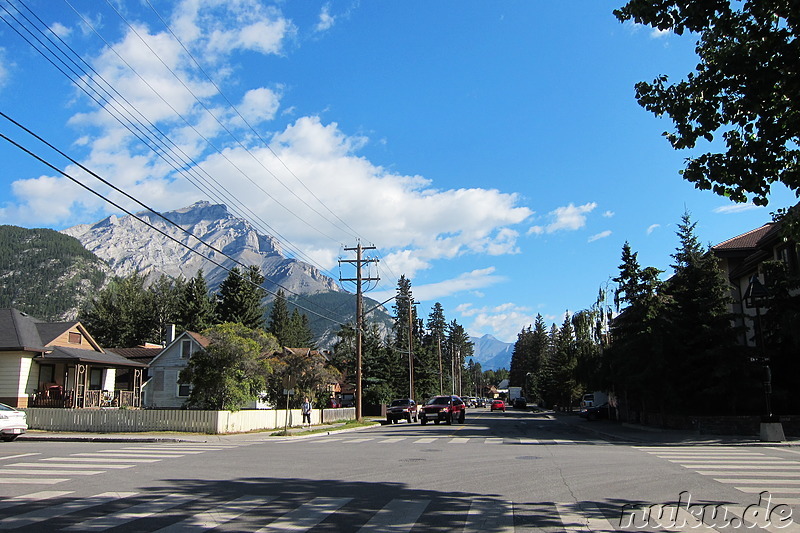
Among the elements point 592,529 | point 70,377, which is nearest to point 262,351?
point 70,377

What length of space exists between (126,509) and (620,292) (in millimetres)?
31550

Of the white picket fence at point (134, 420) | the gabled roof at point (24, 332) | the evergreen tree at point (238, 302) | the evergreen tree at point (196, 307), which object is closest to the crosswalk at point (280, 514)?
the white picket fence at point (134, 420)

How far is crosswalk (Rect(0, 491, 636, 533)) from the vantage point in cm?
768

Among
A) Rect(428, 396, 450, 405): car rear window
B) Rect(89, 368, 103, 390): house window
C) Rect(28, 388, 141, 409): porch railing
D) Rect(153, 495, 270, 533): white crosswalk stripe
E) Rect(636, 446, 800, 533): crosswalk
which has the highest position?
Rect(89, 368, 103, 390): house window

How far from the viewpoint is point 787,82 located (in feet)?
27.0

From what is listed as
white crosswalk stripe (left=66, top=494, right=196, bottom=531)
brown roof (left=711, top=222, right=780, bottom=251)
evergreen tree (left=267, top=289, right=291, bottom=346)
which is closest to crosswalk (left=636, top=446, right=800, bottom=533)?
white crosswalk stripe (left=66, top=494, right=196, bottom=531)

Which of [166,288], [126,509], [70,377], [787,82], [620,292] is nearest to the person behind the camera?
[787,82]

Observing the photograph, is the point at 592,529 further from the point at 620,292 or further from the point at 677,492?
the point at 620,292

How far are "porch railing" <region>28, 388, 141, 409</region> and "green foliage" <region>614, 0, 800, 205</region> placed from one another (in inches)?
1351

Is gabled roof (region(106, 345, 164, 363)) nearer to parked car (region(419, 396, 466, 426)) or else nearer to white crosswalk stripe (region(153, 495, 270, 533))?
parked car (region(419, 396, 466, 426))

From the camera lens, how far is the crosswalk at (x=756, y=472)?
878 centimetres

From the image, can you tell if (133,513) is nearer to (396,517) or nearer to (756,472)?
(396,517)

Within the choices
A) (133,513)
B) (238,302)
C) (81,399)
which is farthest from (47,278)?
(133,513)

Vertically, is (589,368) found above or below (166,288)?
below
